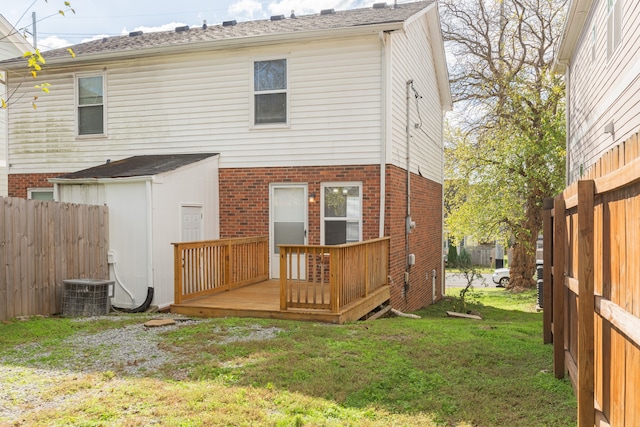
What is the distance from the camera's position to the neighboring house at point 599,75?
7145mm

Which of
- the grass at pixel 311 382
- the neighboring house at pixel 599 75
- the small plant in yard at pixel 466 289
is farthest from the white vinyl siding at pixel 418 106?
the grass at pixel 311 382

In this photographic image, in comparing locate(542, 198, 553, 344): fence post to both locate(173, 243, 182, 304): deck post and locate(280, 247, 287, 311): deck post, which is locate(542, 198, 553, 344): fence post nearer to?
locate(280, 247, 287, 311): deck post

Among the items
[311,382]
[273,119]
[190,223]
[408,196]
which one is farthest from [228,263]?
[311,382]

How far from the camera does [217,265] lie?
32.9ft

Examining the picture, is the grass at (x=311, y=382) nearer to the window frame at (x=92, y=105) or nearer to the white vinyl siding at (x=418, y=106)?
the white vinyl siding at (x=418, y=106)

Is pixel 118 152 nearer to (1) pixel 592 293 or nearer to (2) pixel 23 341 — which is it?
(2) pixel 23 341

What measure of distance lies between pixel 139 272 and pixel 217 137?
3.63 m

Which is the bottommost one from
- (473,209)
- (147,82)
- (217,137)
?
(473,209)

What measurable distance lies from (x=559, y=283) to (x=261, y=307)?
4962mm

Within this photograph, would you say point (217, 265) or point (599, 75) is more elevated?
point (599, 75)

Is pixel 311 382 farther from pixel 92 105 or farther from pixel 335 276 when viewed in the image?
pixel 92 105

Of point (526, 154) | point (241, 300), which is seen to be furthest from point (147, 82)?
point (526, 154)

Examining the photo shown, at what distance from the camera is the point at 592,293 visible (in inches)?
138

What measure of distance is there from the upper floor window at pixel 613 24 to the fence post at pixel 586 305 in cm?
541
